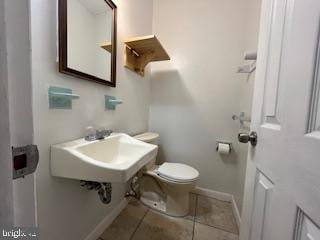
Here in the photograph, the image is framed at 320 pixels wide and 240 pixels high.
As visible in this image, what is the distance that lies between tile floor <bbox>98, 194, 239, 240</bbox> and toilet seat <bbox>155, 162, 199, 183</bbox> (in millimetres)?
407

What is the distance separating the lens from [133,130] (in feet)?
5.84

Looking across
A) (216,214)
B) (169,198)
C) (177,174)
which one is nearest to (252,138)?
(177,174)

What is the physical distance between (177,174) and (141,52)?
1.33 meters

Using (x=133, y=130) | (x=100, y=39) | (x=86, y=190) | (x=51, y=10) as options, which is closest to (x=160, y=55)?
(x=100, y=39)

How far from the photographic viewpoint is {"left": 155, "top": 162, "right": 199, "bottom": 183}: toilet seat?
1.43 metres

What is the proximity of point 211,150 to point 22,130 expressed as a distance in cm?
189

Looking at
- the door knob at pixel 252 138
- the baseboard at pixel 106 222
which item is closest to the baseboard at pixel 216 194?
the baseboard at pixel 106 222

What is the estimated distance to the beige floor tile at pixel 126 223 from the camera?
129 centimetres

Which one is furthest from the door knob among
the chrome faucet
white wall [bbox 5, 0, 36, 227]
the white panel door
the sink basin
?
the chrome faucet

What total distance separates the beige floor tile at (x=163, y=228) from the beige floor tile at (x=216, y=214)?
6.9 inches

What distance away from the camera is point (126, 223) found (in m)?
1.43

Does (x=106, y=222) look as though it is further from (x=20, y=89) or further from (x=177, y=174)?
(x=20, y=89)

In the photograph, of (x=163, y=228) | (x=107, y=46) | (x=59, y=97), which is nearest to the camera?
(x=59, y=97)

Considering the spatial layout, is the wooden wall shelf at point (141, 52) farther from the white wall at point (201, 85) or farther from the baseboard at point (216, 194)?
the baseboard at point (216, 194)
